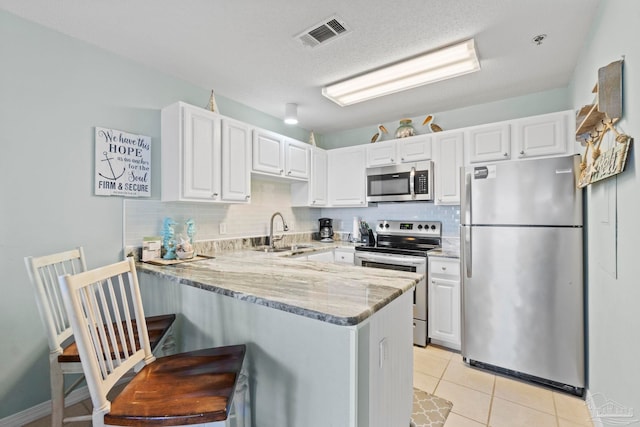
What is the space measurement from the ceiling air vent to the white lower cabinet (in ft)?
6.84

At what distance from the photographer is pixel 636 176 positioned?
1.16 m

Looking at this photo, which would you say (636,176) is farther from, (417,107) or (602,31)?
(417,107)

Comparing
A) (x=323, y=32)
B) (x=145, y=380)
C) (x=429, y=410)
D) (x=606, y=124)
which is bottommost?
(x=429, y=410)

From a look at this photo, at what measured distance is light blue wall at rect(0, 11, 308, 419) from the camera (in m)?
1.74

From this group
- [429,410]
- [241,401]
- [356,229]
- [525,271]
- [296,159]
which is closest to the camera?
[241,401]

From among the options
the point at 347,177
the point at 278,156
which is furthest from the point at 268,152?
the point at 347,177

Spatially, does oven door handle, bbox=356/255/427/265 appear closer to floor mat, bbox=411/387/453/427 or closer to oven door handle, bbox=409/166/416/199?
oven door handle, bbox=409/166/416/199

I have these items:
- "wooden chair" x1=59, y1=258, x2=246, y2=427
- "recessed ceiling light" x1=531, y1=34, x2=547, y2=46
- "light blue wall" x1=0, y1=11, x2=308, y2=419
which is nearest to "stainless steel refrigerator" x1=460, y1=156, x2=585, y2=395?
"recessed ceiling light" x1=531, y1=34, x2=547, y2=46

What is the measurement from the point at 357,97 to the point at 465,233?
5.08ft

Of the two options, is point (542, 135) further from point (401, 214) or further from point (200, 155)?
point (200, 155)

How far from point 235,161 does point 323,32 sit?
133 centimetres

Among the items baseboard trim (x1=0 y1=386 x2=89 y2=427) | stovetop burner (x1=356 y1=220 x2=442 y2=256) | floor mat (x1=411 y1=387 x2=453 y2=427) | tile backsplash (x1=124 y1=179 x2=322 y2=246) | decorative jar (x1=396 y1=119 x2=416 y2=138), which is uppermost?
decorative jar (x1=396 y1=119 x2=416 y2=138)

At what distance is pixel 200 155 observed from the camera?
2.40 meters

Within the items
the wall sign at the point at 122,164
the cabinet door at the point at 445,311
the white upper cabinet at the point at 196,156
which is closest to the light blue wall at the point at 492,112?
the cabinet door at the point at 445,311
